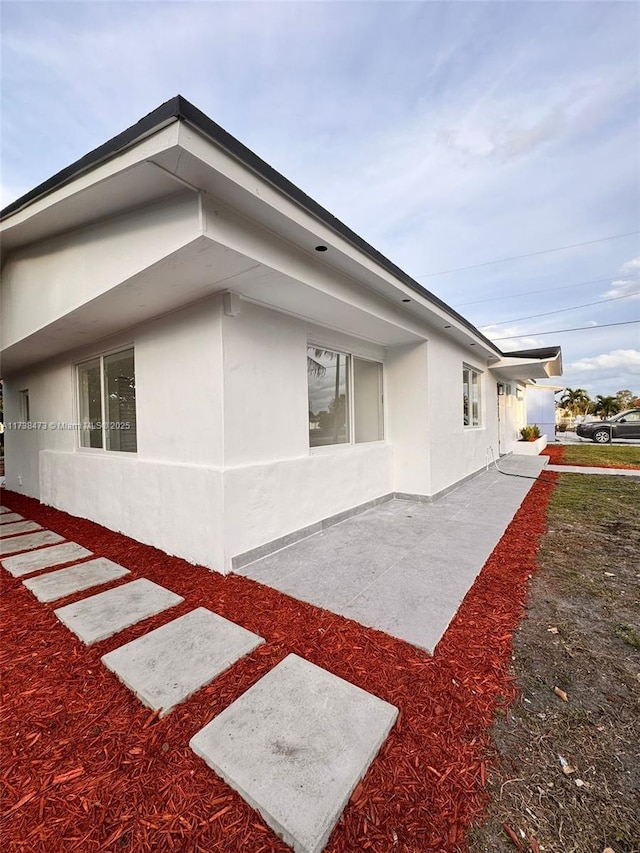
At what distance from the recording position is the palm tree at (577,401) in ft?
121

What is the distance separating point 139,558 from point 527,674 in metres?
3.78

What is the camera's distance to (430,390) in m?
6.17

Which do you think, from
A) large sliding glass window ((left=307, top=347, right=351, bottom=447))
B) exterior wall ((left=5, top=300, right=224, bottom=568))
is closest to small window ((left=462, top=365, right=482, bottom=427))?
large sliding glass window ((left=307, top=347, right=351, bottom=447))

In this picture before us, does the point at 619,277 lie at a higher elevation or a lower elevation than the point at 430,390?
higher

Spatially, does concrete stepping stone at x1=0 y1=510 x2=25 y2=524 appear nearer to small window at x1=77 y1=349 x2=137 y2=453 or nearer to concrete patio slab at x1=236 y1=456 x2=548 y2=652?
small window at x1=77 y1=349 x2=137 y2=453

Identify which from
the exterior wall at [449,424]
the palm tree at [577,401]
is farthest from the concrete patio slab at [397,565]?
the palm tree at [577,401]

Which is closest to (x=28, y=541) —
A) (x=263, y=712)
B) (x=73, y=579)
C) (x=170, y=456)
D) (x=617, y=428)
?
(x=73, y=579)

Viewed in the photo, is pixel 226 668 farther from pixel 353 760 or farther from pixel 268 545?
pixel 268 545

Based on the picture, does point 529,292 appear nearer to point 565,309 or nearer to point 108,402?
point 565,309

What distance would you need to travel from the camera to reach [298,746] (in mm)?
1597

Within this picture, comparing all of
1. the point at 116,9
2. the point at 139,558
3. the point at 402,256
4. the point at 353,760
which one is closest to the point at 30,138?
the point at 116,9

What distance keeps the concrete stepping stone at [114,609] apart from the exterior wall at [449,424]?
459cm

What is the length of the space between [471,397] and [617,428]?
49.7ft

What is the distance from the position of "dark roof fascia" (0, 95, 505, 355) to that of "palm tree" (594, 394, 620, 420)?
38.6 metres
